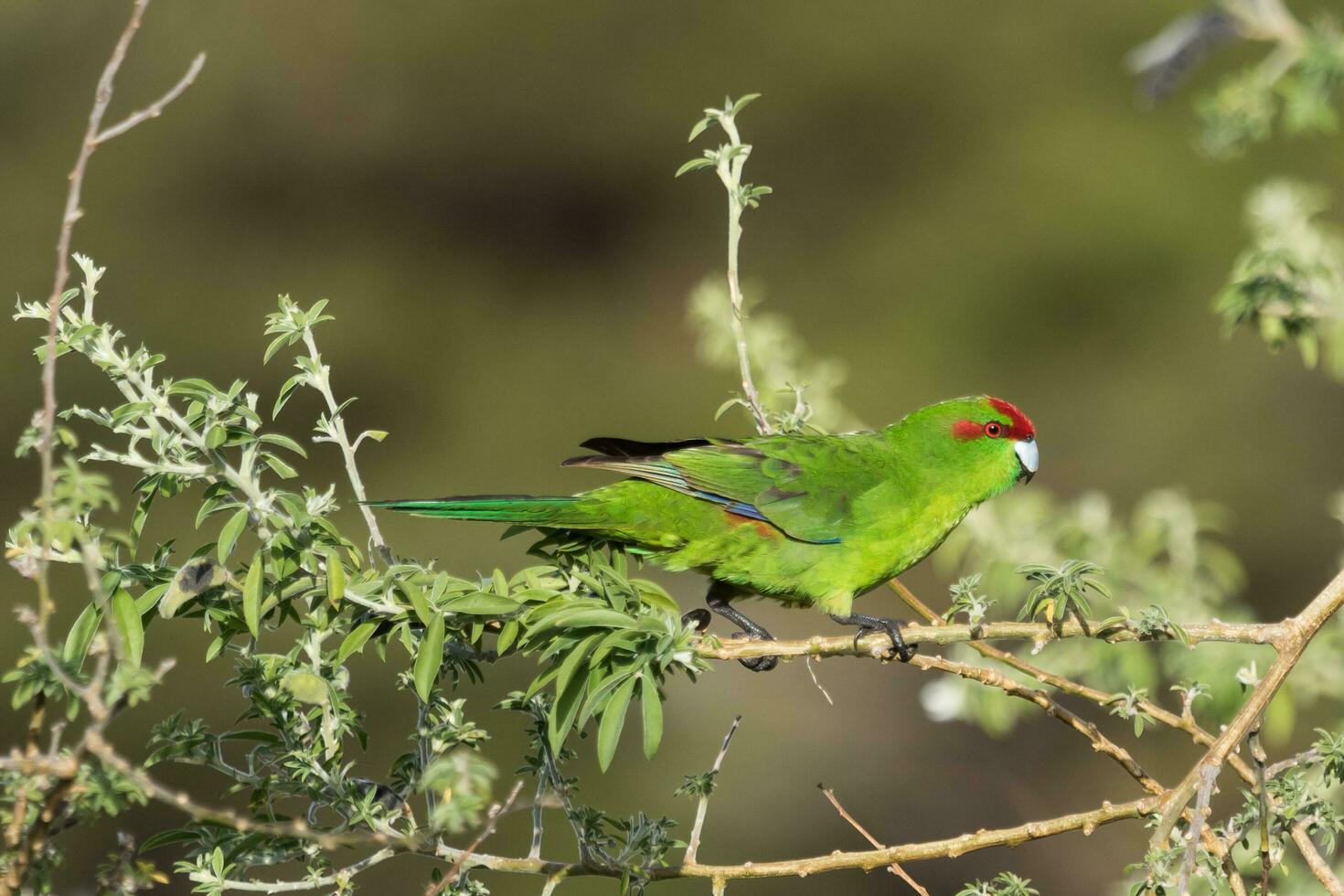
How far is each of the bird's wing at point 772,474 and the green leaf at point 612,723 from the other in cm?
111

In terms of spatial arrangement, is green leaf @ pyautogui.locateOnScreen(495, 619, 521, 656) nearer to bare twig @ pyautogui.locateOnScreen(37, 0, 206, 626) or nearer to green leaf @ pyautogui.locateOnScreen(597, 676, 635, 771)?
green leaf @ pyautogui.locateOnScreen(597, 676, 635, 771)

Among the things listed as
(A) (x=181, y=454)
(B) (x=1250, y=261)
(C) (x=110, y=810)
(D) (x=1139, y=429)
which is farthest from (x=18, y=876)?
(D) (x=1139, y=429)

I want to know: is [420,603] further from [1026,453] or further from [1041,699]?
[1026,453]

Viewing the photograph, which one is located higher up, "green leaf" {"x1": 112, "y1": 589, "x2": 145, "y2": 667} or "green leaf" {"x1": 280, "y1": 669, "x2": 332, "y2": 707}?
"green leaf" {"x1": 112, "y1": 589, "x2": 145, "y2": 667}

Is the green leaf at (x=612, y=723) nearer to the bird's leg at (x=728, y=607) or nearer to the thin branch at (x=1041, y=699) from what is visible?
the thin branch at (x=1041, y=699)

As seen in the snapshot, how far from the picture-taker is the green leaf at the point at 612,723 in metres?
1.92

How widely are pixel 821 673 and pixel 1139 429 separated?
280 centimetres

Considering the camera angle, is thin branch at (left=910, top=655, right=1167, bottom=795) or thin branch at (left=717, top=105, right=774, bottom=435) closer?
thin branch at (left=910, top=655, right=1167, bottom=795)

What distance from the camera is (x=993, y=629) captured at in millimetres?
2188

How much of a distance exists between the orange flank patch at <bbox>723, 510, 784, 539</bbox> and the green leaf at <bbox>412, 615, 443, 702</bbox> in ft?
4.57

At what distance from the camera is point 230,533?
6.42 ft

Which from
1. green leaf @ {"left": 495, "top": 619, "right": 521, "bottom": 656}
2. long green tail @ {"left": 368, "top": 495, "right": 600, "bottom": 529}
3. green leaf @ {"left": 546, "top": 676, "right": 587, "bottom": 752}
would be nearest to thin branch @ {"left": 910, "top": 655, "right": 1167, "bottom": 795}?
green leaf @ {"left": 546, "top": 676, "right": 587, "bottom": 752}

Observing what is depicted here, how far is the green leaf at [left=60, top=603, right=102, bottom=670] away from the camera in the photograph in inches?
77.4

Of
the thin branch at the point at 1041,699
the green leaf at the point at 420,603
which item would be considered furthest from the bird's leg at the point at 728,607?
the green leaf at the point at 420,603
